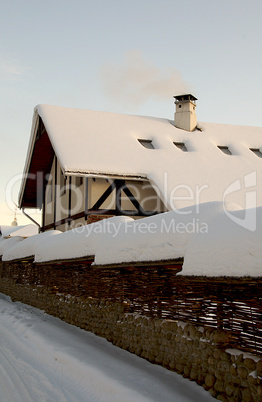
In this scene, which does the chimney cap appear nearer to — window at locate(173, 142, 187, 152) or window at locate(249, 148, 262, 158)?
window at locate(173, 142, 187, 152)

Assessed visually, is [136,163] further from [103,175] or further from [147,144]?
[147,144]

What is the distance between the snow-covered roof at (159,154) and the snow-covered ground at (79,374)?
5.59 m

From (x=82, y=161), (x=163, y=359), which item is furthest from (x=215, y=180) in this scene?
(x=163, y=359)

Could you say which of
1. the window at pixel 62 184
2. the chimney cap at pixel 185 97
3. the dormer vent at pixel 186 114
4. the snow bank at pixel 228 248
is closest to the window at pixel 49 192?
the window at pixel 62 184

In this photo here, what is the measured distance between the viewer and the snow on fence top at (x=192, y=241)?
10.9 ft

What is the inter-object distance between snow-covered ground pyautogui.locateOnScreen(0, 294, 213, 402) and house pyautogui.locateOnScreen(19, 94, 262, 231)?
5483mm

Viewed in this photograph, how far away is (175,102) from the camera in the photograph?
1759 centimetres

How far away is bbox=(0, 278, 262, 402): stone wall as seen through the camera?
3.46 m

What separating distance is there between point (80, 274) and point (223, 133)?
11.6m

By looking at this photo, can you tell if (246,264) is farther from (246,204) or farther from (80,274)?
(246,204)

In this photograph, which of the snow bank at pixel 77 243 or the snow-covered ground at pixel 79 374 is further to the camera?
the snow bank at pixel 77 243

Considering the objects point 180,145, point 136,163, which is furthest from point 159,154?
point 180,145

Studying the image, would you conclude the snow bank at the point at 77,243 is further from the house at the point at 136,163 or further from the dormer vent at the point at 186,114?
the dormer vent at the point at 186,114

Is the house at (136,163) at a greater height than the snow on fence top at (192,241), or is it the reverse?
the house at (136,163)
